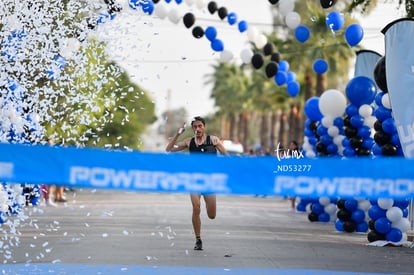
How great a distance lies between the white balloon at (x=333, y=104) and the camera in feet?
69.8

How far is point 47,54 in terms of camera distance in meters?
12.5

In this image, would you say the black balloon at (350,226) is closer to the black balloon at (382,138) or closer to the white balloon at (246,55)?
the black balloon at (382,138)

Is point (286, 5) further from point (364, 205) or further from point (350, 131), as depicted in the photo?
point (364, 205)

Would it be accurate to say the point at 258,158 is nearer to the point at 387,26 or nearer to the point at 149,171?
the point at 149,171

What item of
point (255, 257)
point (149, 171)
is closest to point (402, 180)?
point (149, 171)

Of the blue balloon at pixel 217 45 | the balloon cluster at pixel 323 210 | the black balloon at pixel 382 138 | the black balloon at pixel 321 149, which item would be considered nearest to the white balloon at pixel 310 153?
the balloon cluster at pixel 323 210

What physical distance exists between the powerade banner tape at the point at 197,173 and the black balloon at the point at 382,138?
8827mm

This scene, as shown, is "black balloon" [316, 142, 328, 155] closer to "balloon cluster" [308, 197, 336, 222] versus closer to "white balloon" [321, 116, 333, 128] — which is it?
"white balloon" [321, 116, 333, 128]

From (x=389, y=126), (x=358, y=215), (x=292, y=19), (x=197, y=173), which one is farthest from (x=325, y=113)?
(x=197, y=173)

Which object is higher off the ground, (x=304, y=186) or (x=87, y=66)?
(x=87, y=66)

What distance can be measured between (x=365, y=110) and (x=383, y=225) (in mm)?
3300

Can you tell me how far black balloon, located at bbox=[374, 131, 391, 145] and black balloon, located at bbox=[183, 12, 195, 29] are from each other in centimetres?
1033

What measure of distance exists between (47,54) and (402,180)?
21.1 ft

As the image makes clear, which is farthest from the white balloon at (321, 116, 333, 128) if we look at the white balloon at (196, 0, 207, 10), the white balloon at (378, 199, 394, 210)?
the white balloon at (378, 199, 394, 210)
